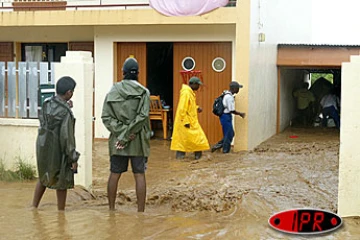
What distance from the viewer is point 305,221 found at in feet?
20.2

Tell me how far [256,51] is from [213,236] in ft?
25.3

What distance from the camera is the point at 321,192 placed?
8078 millimetres

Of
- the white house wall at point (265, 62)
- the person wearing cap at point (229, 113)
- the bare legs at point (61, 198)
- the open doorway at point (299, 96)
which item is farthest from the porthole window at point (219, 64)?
the bare legs at point (61, 198)

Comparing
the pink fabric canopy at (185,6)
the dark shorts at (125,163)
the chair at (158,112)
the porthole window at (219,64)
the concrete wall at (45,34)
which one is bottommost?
the dark shorts at (125,163)

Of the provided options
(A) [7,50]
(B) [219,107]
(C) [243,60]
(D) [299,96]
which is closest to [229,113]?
(B) [219,107]

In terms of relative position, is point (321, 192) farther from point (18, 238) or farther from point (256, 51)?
point (256, 51)

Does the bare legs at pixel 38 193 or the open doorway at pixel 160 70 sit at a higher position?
the open doorway at pixel 160 70

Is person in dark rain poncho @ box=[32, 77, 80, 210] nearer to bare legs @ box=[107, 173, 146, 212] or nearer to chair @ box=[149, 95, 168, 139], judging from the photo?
bare legs @ box=[107, 173, 146, 212]

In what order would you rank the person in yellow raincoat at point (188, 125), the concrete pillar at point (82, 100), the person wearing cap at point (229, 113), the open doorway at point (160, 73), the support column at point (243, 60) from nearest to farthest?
the concrete pillar at point (82, 100) → the person in yellow raincoat at point (188, 125) → the person wearing cap at point (229, 113) → the support column at point (243, 60) → the open doorway at point (160, 73)

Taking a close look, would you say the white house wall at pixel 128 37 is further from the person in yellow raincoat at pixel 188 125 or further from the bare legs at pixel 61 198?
the bare legs at pixel 61 198

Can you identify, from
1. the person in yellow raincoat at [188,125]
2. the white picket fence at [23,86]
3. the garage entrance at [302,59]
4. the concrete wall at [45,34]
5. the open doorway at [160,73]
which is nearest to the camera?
the white picket fence at [23,86]

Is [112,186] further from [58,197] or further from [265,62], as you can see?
[265,62]

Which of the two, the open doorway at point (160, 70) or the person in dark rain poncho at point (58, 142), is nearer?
the person in dark rain poncho at point (58, 142)

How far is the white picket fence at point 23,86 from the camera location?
8.96 m
